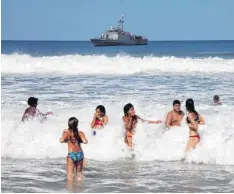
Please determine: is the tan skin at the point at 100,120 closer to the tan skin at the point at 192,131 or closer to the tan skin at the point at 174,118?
the tan skin at the point at 174,118

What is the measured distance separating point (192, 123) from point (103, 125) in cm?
194

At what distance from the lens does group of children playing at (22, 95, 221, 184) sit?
706 cm

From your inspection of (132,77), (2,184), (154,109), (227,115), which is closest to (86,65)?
(132,77)

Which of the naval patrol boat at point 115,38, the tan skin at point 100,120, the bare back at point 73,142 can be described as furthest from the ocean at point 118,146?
the naval patrol boat at point 115,38

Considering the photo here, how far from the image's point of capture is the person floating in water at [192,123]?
8711 millimetres

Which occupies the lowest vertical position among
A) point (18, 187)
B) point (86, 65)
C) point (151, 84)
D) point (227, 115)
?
point (18, 187)

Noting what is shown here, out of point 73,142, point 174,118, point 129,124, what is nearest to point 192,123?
point 174,118

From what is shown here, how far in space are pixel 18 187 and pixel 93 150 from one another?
259 centimetres

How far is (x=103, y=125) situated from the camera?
9.82 metres

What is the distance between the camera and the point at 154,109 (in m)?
12.2

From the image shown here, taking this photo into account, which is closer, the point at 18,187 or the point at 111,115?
the point at 18,187

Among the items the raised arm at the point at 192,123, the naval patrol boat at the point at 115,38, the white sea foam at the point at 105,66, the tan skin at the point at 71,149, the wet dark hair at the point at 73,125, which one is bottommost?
the tan skin at the point at 71,149

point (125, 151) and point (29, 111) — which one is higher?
point (29, 111)

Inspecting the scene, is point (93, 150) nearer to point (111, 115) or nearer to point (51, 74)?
point (111, 115)
